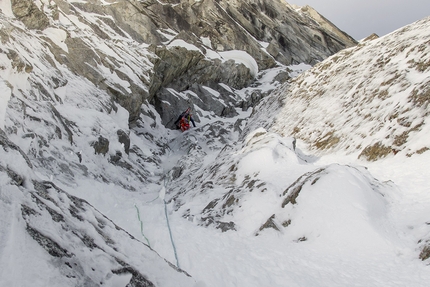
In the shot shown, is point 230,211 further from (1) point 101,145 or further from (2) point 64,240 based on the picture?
(1) point 101,145

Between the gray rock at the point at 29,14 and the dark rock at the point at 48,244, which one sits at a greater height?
the dark rock at the point at 48,244

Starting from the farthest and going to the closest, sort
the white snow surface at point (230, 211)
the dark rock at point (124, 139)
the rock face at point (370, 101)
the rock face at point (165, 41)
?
the rock face at point (165, 41) < the dark rock at point (124, 139) < the rock face at point (370, 101) < the white snow surface at point (230, 211)

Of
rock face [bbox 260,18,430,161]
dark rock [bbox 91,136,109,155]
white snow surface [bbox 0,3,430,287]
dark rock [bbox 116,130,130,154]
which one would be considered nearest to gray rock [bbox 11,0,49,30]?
white snow surface [bbox 0,3,430,287]

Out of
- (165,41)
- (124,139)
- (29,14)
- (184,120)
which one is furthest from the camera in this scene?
(165,41)

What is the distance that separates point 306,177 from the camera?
1028cm

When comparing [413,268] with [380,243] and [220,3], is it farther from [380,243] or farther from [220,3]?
[220,3]

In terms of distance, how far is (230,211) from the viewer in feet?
36.6

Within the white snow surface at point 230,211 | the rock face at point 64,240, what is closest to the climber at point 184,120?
the white snow surface at point 230,211

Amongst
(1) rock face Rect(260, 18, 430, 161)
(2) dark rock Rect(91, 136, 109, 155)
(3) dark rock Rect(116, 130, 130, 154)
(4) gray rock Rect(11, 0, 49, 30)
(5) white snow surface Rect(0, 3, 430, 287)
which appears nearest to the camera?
(5) white snow surface Rect(0, 3, 430, 287)

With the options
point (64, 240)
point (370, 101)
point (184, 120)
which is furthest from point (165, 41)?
point (64, 240)

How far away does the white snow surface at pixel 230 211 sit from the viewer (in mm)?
3869

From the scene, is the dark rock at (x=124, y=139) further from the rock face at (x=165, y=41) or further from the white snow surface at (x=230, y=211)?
the rock face at (x=165, y=41)

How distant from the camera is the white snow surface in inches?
152

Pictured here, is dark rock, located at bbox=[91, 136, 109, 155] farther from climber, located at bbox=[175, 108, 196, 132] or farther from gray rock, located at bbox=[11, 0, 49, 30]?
climber, located at bbox=[175, 108, 196, 132]
